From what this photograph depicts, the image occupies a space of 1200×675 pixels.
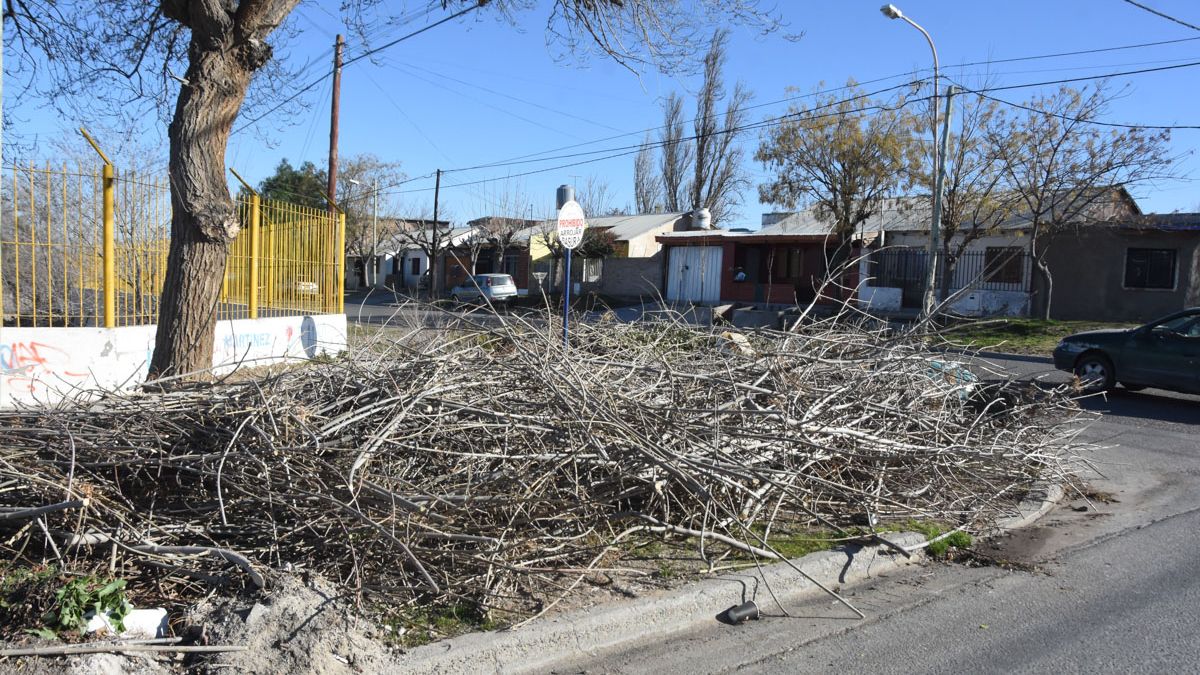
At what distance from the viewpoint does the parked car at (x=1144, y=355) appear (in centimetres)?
1207

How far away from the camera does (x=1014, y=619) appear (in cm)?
451

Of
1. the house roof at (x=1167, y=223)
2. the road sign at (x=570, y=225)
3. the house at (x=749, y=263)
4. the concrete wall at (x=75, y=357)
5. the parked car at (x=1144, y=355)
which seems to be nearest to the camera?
the concrete wall at (x=75, y=357)

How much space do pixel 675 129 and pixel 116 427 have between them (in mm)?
45300

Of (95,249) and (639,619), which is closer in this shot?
(639,619)

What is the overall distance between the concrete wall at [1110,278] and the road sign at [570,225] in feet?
67.2

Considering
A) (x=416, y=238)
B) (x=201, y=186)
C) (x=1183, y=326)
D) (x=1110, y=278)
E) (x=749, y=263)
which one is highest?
(x=416, y=238)

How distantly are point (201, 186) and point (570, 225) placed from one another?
15.1 ft

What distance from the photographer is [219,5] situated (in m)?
8.07

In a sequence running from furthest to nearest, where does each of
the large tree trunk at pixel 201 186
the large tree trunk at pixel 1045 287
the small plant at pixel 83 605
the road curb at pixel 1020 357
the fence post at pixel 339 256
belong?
the large tree trunk at pixel 1045 287
the road curb at pixel 1020 357
the fence post at pixel 339 256
the large tree trunk at pixel 201 186
the small plant at pixel 83 605

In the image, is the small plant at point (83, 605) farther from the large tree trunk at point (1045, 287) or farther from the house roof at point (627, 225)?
the house roof at point (627, 225)

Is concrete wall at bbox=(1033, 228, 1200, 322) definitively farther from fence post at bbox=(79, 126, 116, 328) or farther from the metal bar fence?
fence post at bbox=(79, 126, 116, 328)

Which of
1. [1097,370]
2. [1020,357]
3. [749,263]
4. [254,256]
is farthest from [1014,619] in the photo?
[749,263]

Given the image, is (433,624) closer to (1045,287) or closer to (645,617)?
(645,617)

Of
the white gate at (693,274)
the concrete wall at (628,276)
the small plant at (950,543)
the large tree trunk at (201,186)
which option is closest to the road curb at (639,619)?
the small plant at (950,543)
